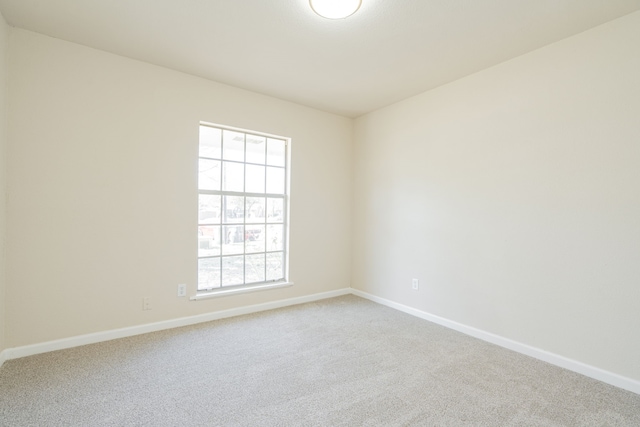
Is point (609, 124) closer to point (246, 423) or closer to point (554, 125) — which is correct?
point (554, 125)

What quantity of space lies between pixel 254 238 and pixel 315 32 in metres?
2.28

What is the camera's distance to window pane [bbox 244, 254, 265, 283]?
357 cm

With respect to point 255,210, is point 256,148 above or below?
above

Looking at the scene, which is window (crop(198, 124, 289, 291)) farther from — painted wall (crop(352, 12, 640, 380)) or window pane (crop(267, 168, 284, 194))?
painted wall (crop(352, 12, 640, 380))

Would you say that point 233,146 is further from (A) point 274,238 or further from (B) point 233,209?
(A) point 274,238

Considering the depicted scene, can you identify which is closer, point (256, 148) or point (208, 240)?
point (208, 240)

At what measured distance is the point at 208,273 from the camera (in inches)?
130

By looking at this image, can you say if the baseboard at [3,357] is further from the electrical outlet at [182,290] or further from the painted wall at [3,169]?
the electrical outlet at [182,290]

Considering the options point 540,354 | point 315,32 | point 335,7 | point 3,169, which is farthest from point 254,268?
point 540,354

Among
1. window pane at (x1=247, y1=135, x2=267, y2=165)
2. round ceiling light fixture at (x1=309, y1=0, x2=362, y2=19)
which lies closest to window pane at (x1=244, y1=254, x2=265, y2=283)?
window pane at (x1=247, y1=135, x2=267, y2=165)

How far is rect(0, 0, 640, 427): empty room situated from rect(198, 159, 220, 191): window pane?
0.07 feet

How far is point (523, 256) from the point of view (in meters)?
2.58

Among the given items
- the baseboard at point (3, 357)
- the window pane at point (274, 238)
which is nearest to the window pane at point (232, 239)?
the window pane at point (274, 238)

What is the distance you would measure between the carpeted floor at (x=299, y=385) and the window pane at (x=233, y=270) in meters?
0.67
